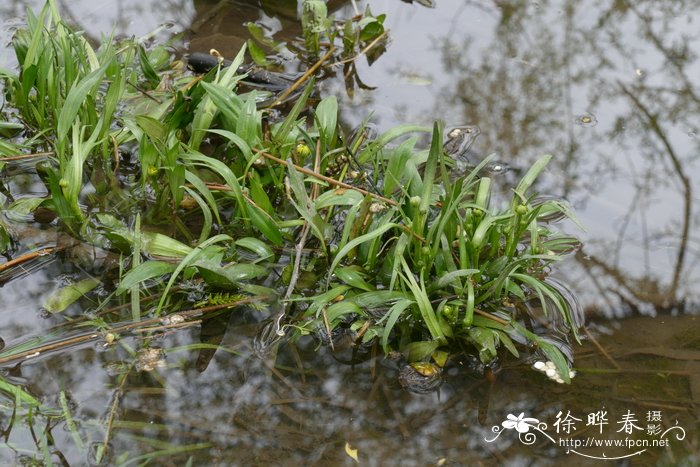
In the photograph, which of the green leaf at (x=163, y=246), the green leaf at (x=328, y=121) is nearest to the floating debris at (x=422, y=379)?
the green leaf at (x=163, y=246)

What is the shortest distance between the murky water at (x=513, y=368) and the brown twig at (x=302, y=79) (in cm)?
12

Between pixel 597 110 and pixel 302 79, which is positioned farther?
pixel 302 79

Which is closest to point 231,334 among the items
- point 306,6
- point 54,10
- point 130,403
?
point 130,403

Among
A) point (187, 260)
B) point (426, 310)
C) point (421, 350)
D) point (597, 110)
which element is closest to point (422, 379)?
point (421, 350)

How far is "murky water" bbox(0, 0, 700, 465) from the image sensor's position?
7.58 feet

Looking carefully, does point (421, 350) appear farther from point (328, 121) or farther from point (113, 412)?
point (328, 121)

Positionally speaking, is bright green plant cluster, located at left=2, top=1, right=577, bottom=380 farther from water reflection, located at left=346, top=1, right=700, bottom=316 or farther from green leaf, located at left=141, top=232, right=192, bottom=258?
water reflection, located at left=346, top=1, right=700, bottom=316

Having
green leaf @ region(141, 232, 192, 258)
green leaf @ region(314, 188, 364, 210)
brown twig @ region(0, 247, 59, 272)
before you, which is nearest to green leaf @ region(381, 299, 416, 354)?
green leaf @ region(314, 188, 364, 210)

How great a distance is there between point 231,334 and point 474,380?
83 cm

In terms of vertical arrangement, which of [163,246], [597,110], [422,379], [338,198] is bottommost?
[422,379]

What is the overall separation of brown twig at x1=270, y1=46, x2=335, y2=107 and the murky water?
0.12 metres

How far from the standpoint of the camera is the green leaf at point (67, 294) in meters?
2.67

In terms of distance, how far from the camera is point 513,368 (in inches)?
99.5

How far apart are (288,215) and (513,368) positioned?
105cm
